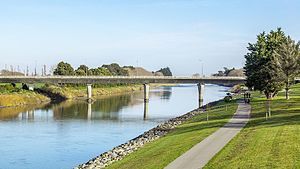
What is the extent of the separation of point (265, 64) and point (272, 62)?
407 centimetres

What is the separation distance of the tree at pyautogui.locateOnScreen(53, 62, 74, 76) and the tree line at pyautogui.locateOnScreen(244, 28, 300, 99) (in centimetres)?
10289

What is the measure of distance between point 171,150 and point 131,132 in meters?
28.4

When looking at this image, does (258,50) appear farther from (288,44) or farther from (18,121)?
(18,121)

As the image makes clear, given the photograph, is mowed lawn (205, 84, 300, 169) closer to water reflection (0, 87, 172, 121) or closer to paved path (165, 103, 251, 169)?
paved path (165, 103, 251, 169)

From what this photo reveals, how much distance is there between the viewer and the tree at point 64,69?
167025mm

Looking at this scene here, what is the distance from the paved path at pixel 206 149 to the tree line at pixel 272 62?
20.0 meters

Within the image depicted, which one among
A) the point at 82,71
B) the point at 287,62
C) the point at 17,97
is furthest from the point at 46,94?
the point at 287,62

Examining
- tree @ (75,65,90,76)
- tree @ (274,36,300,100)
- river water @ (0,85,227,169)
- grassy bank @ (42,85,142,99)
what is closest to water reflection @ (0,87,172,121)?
river water @ (0,85,227,169)

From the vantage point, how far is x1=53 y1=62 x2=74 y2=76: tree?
16702 cm

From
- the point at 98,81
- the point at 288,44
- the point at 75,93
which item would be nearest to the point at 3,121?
the point at 288,44

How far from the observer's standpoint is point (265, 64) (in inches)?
2434

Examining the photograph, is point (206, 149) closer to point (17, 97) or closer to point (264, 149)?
point (264, 149)

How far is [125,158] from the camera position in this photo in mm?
31188

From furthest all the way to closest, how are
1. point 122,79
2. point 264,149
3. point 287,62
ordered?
point 122,79 → point 287,62 → point 264,149
